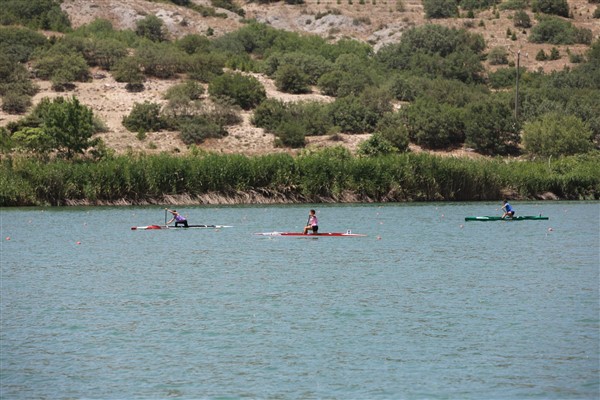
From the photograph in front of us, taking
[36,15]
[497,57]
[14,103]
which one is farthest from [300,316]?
[497,57]

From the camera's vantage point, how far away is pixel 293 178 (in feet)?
267

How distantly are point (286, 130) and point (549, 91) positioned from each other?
115ft

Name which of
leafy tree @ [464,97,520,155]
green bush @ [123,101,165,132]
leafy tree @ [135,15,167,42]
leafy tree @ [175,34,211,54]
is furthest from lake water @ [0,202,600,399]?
leafy tree @ [135,15,167,42]

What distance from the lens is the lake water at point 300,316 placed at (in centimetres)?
2441

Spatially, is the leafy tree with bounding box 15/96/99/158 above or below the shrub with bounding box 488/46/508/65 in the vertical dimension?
below

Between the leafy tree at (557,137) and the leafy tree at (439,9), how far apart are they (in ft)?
210

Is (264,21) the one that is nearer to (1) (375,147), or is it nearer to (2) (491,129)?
(2) (491,129)

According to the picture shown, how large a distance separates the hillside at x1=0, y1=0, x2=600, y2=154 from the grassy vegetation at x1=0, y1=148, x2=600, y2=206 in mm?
14079

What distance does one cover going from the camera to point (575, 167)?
88.7 metres

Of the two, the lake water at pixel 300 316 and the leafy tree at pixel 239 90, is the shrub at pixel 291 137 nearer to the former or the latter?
the leafy tree at pixel 239 90

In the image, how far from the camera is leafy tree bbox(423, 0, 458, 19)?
6442 inches

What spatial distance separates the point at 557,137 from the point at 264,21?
7171cm

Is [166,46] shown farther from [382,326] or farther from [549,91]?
[382,326]

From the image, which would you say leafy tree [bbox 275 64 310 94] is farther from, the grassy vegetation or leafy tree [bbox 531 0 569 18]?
leafy tree [bbox 531 0 569 18]
